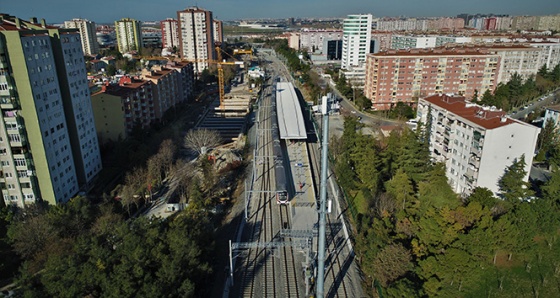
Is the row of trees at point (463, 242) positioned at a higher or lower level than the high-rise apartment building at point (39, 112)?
lower

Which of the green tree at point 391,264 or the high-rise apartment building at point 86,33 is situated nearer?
the green tree at point 391,264

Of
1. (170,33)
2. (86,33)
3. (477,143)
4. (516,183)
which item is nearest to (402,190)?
(477,143)

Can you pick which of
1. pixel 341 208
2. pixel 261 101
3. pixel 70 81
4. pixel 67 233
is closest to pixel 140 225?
pixel 67 233

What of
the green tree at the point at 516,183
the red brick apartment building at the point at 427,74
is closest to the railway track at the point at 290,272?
the green tree at the point at 516,183

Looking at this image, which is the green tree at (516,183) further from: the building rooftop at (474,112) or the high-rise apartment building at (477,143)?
the building rooftop at (474,112)

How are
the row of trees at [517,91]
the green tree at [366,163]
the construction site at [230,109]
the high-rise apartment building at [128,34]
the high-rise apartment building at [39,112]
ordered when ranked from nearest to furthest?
the high-rise apartment building at [39,112], the green tree at [366,163], the row of trees at [517,91], the construction site at [230,109], the high-rise apartment building at [128,34]

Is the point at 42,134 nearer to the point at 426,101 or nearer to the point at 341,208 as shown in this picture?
the point at 341,208

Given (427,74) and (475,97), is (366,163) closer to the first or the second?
(475,97)

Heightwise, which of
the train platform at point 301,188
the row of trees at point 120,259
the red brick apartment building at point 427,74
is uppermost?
the red brick apartment building at point 427,74
